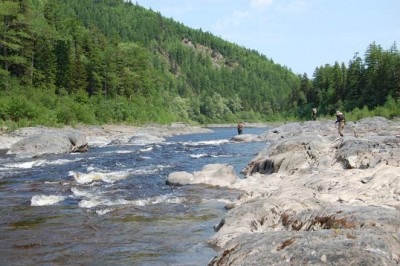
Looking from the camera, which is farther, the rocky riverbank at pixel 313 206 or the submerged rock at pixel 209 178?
the submerged rock at pixel 209 178

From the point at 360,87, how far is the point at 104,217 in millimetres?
96402

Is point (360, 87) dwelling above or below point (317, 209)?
above

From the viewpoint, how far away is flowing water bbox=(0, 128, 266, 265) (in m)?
11.0

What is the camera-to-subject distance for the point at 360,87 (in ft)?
329

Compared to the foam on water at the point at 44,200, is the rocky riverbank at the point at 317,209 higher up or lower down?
higher up

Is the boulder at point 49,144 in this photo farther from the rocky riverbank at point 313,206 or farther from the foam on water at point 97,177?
the rocky riverbank at point 313,206

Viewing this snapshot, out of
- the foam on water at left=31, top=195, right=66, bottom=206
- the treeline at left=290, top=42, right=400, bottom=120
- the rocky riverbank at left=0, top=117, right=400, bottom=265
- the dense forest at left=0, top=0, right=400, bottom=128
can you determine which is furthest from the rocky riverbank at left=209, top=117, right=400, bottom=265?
the treeline at left=290, top=42, right=400, bottom=120

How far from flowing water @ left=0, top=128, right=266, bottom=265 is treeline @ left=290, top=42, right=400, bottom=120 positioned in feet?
212

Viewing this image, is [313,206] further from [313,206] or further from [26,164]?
[26,164]

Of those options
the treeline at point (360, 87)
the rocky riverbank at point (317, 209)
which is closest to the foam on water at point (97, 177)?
the rocky riverbank at point (317, 209)

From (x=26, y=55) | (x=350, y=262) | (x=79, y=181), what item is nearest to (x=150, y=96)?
(x=26, y=55)

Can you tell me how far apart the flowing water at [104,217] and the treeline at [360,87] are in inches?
2540

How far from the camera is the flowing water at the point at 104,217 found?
11.0 metres

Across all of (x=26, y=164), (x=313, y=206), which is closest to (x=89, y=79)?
(x=26, y=164)
